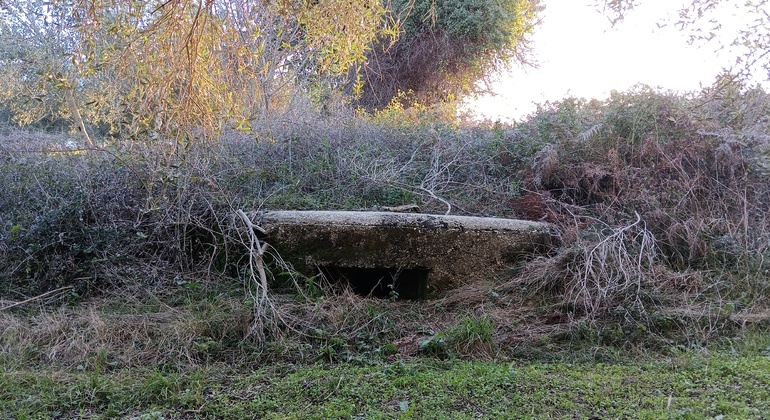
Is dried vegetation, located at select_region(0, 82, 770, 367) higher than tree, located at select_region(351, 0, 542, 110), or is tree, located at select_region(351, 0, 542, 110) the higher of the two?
tree, located at select_region(351, 0, 542, 110)

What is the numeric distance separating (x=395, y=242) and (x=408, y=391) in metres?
1.88

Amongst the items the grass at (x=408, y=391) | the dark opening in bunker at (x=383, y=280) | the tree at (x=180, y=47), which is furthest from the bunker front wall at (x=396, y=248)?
the grass at (x=408, y=391)

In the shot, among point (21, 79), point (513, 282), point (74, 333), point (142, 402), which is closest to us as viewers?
point (142, 402)

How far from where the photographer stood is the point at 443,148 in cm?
759

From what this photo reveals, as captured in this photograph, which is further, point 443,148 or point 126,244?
point 443,148

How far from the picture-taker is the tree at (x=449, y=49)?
12727 mm

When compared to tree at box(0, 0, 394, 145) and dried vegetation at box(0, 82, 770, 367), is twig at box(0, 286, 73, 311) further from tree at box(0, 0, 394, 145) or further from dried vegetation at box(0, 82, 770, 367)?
tree at box(0, 0, 394, 145)

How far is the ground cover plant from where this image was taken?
11.0 ft

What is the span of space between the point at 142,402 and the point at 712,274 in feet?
15.1

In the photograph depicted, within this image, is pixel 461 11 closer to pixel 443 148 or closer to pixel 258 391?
pixel 443 148

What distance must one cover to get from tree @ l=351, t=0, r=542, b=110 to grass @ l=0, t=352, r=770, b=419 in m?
9.44

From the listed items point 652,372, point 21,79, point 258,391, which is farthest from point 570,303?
point 21,79

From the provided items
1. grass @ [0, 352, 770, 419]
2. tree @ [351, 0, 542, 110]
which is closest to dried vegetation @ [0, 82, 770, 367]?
grass @ [0, 352, 770, 419]

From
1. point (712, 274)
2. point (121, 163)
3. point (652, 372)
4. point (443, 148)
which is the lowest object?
point (652, 372)
